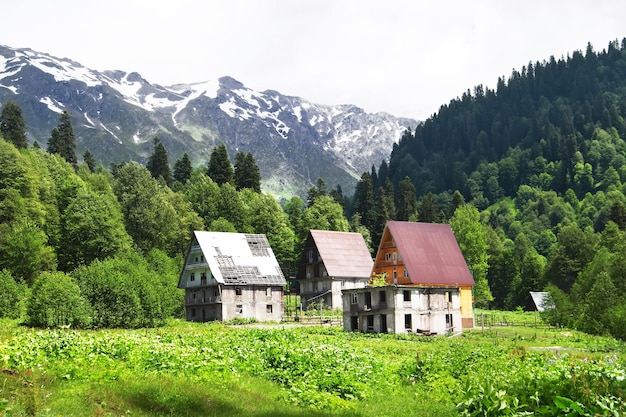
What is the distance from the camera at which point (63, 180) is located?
96125 mm

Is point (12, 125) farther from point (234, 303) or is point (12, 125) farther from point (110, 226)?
point (234, 303)

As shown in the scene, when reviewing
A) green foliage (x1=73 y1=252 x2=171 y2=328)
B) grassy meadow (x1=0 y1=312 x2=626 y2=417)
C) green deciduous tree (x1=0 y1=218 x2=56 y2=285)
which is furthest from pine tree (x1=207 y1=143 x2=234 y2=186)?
grassy meadow (x1=0 y1=312 x2=626 y2=417)

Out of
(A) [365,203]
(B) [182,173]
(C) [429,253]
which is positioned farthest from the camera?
(B) [182,173]

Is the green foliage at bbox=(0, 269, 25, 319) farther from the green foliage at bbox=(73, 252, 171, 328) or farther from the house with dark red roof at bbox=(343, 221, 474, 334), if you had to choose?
the house with dark red roof at bbox=(343, 221, 474, 334)

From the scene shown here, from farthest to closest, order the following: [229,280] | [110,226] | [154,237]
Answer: [154,237], [110,226], [229,280]

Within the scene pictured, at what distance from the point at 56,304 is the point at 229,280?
31.0 m

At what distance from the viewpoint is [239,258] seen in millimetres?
83500

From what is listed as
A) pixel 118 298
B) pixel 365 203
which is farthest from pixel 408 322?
pixel 365 203

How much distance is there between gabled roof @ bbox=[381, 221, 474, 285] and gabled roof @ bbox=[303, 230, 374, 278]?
835 inches

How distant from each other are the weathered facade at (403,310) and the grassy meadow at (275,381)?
33700 mm

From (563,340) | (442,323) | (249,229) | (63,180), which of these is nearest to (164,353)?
(563,340)

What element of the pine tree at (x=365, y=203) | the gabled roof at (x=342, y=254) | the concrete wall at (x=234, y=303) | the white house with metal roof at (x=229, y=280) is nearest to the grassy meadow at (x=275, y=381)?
the concrete wall at (x=234, y=303)

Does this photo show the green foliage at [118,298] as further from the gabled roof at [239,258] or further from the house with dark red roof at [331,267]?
the house with dark red roof at [331,267]

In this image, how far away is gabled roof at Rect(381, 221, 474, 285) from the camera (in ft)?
230
